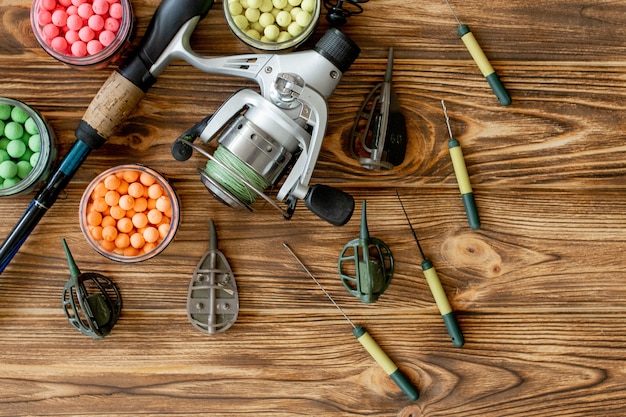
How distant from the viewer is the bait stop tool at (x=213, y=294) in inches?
48.4

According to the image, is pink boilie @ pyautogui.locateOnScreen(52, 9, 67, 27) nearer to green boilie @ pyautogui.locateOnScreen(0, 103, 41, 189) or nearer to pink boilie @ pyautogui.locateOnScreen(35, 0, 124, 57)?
pink boilie @ pyautogui.locateOnScreen(35, 0, 124, 57)

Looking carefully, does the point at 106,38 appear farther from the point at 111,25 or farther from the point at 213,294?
the point at 213,294

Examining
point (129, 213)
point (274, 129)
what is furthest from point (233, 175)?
point (129, 213)

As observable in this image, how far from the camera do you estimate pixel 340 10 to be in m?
1.15

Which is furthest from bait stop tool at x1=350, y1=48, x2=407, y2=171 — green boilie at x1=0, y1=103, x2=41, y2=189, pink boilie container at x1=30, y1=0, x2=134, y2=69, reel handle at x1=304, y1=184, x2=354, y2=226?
green boilie at x1=0, y1=103, x2=41, y2=189

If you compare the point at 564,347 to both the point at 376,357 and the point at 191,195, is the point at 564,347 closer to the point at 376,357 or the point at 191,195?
the point at 376,357

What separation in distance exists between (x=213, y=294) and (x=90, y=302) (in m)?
0.21

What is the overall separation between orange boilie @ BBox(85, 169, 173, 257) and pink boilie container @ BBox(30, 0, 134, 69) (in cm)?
21

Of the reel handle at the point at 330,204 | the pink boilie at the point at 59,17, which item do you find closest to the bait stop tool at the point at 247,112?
the reel handle at the point at 330,204

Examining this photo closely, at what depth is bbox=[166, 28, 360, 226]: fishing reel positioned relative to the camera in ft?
3.52

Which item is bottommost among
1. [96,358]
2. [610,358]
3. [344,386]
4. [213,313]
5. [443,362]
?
[96,358]

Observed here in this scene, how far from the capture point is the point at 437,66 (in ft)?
4.06

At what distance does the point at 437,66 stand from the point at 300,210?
365 mm

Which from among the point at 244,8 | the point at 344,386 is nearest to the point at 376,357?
the point at 344,386
